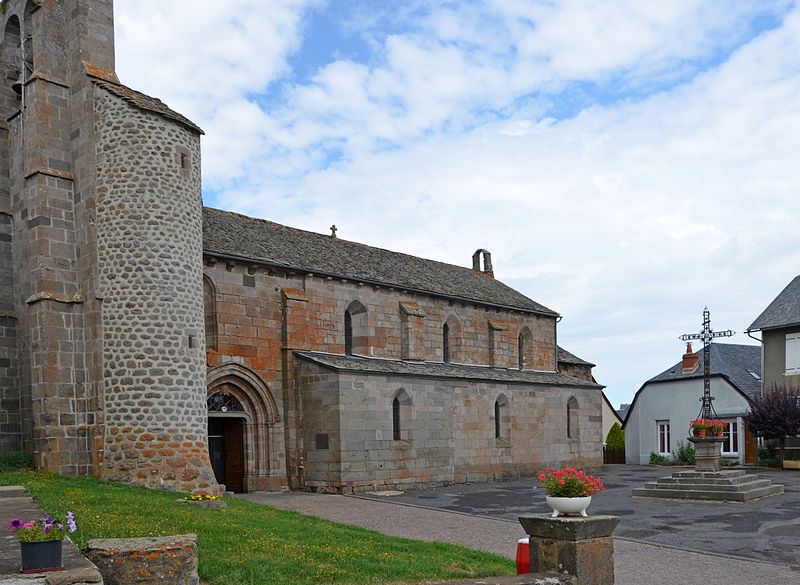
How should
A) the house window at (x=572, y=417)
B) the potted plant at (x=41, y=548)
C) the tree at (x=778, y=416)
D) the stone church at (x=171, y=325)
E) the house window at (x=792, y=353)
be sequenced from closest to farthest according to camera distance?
1. the potted plant at (x=41, y=548)
2. the stone church at (x=171, y=325)
3. the tree at (x=778, y=416)
4. the house window at (x=792, y=353)
5. the house window at (x=572, y=417)

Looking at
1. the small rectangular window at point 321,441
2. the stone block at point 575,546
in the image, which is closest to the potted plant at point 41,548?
the stone block at point 575,546

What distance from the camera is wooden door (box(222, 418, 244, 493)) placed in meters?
24.2

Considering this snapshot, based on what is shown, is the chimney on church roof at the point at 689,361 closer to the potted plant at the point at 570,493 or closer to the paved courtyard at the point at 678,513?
the paved courtyard at the point at 678,513

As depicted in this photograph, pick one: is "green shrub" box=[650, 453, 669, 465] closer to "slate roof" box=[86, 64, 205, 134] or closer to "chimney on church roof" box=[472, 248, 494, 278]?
"chimney on church roof" box=[472, 248, 494, 278]

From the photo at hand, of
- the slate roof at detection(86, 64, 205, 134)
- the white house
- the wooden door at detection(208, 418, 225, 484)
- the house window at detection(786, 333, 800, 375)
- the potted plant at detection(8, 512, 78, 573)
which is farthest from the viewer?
the white house

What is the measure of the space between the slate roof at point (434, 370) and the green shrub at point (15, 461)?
8.67 m

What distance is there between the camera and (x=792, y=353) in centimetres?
3512

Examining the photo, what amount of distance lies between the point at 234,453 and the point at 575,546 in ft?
58.9

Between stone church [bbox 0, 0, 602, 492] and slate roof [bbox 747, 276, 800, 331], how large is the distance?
14.5m

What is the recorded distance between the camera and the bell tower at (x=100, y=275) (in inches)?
739

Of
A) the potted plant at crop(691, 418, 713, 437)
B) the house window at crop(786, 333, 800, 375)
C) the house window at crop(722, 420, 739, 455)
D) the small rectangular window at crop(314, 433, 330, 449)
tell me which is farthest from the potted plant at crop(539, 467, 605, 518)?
the house window at crop(722, 420, 739, 455)

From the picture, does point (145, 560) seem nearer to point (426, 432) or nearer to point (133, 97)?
point (133, 97)

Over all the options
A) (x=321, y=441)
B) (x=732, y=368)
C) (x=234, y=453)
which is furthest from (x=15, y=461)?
(x=732, y=368)

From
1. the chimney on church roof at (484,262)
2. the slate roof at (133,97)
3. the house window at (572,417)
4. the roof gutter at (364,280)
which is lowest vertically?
the house window at (572,417)
